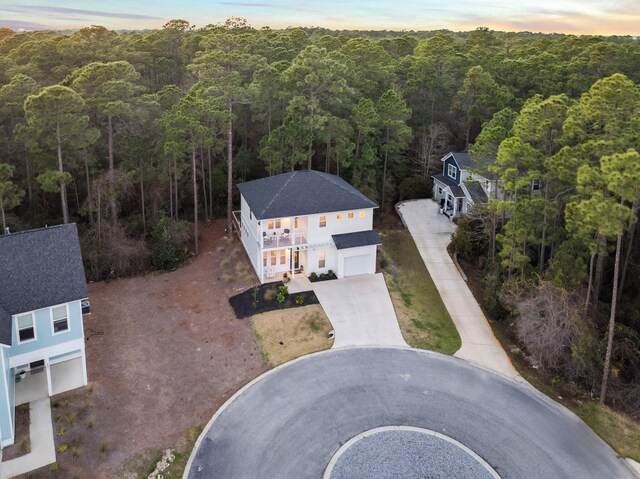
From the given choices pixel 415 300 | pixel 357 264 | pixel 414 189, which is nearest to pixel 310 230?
pixel 357 264

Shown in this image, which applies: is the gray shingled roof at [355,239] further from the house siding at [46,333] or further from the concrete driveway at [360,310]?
the house siding at [46,333]

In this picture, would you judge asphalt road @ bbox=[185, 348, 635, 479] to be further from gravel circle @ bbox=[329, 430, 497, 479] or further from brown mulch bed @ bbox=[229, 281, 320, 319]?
brown mulch bed @ bbox=[229, 281, 320, 319]

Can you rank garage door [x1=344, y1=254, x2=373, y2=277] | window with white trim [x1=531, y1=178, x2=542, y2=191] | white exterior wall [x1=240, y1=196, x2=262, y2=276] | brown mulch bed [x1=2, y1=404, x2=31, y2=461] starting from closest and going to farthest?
brown mulch bed [x1=2, y1=404, x2=31, y2=461] → white exterior wall [x1=240, y1=196, x2=262, y2=276] → garage door [x1=344, y1=254, x2=373, y2=277] → window with white trim [x1=531, y1=178, x2=542, y2=191]

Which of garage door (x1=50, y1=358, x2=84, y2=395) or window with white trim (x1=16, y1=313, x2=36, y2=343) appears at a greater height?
window with white trim (x1=16, y1=313, x2=36, y2=343)

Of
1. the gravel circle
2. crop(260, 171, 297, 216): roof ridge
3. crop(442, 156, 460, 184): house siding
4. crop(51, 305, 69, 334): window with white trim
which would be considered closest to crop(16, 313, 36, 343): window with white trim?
crop(51, 305, 69, 334): window with white trim

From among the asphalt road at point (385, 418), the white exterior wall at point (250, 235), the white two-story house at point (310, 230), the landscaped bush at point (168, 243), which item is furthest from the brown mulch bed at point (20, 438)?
the white exterior wall at point (250, 235)
